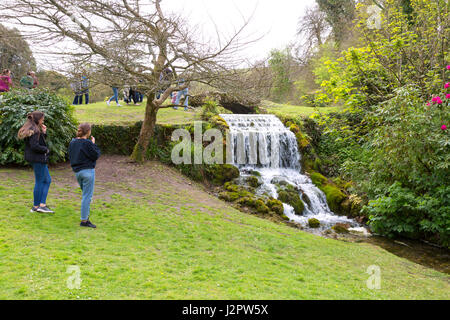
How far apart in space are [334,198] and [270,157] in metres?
3.59

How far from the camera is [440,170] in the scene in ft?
24.1

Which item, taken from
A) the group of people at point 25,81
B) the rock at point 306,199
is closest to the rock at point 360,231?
the rock at point 306,199

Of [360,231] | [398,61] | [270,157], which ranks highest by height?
[398,61]

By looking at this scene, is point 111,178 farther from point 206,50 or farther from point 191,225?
point 206,50

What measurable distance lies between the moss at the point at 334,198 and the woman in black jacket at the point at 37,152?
9847 millimetres

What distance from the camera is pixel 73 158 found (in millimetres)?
5309

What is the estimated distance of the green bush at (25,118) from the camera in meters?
8.63

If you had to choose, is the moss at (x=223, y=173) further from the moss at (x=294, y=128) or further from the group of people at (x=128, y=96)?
the group of people at (x=128, y=96)

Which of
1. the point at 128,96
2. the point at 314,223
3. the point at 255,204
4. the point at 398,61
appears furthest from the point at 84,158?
the point at 128,96

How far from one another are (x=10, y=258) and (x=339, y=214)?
35.1ft

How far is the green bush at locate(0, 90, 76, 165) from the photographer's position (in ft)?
28.3

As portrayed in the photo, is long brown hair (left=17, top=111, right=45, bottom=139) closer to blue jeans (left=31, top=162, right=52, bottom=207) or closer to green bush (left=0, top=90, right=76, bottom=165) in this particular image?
blue jeans (left=31, top=162, right=52, bottom=207)

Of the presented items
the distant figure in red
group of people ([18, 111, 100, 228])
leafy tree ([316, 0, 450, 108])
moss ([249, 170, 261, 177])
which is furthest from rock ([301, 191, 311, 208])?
the distant figure in red

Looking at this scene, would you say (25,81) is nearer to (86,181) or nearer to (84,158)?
(84,158)
